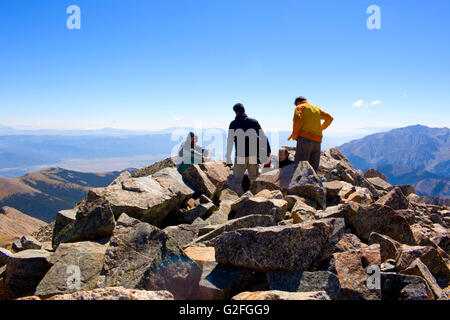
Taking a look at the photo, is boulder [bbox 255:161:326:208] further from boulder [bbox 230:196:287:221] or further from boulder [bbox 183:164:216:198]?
boulder [bbox 230:196:287:221]

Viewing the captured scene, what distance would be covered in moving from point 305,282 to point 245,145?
9759 mm

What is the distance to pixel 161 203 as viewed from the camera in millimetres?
8812

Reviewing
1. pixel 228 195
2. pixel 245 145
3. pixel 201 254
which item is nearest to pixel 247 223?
pixel 201 254

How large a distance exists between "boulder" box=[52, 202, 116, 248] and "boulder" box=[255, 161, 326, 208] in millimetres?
6745

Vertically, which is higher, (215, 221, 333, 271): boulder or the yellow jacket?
the yellow jacket

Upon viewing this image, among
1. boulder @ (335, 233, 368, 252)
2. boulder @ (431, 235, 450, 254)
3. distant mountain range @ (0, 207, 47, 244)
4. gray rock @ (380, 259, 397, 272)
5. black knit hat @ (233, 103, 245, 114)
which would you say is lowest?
distant mountain range @ (0, 207, 47, 244)

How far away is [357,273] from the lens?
4.92 metres

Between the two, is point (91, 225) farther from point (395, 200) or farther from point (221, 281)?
point (395, 200)

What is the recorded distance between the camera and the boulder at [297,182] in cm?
1041

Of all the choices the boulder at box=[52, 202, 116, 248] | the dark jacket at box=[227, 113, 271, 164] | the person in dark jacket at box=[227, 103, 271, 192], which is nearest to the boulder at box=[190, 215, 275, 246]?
the boulder at box=[52, 202, 116, 248]

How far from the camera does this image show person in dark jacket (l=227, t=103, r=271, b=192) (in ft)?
44.0
